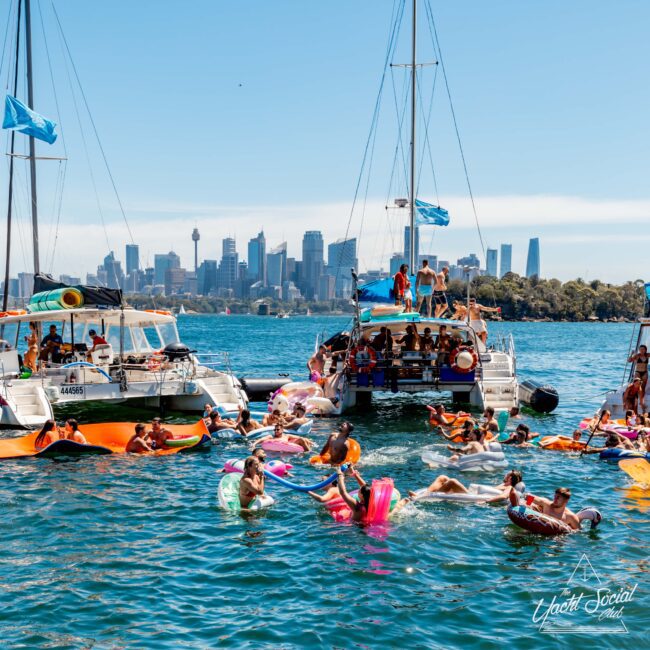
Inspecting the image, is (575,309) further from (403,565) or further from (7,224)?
(403,565)

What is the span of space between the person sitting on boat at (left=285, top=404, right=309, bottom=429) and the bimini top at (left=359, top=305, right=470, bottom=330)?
422 cm

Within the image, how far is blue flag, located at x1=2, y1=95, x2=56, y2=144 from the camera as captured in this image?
2778cm

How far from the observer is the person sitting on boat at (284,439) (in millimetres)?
20550

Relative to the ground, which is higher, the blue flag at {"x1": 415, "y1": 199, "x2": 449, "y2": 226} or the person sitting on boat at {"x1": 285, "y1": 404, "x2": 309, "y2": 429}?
the blue flag at {"x1": 415, "y1": 199, "x2": 449, "y2": 226}

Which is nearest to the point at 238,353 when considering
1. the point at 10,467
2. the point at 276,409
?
the point at 276,409

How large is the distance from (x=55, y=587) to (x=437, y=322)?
16236 millimetres

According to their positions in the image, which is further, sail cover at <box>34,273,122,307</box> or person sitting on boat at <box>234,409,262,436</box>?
sail cover at <box>34,273,122,307</box>

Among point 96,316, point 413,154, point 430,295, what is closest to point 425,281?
point 430,295

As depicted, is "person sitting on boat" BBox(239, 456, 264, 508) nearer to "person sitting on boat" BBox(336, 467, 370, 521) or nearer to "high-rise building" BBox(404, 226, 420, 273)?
"person sitting on boat" BBox(336, 467, 370, 521)

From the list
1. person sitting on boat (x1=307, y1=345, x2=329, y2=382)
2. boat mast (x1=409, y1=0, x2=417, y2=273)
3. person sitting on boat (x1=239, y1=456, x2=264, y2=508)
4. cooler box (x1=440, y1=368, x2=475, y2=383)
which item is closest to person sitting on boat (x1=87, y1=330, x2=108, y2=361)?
person sitting on boat (x1=307, y1=345, x2=329, y2=382)

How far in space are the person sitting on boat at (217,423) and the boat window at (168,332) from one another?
21.9 ft

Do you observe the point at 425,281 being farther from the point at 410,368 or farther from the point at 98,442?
the point at 98,442

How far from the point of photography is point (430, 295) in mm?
29188

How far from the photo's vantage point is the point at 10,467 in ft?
59.5
